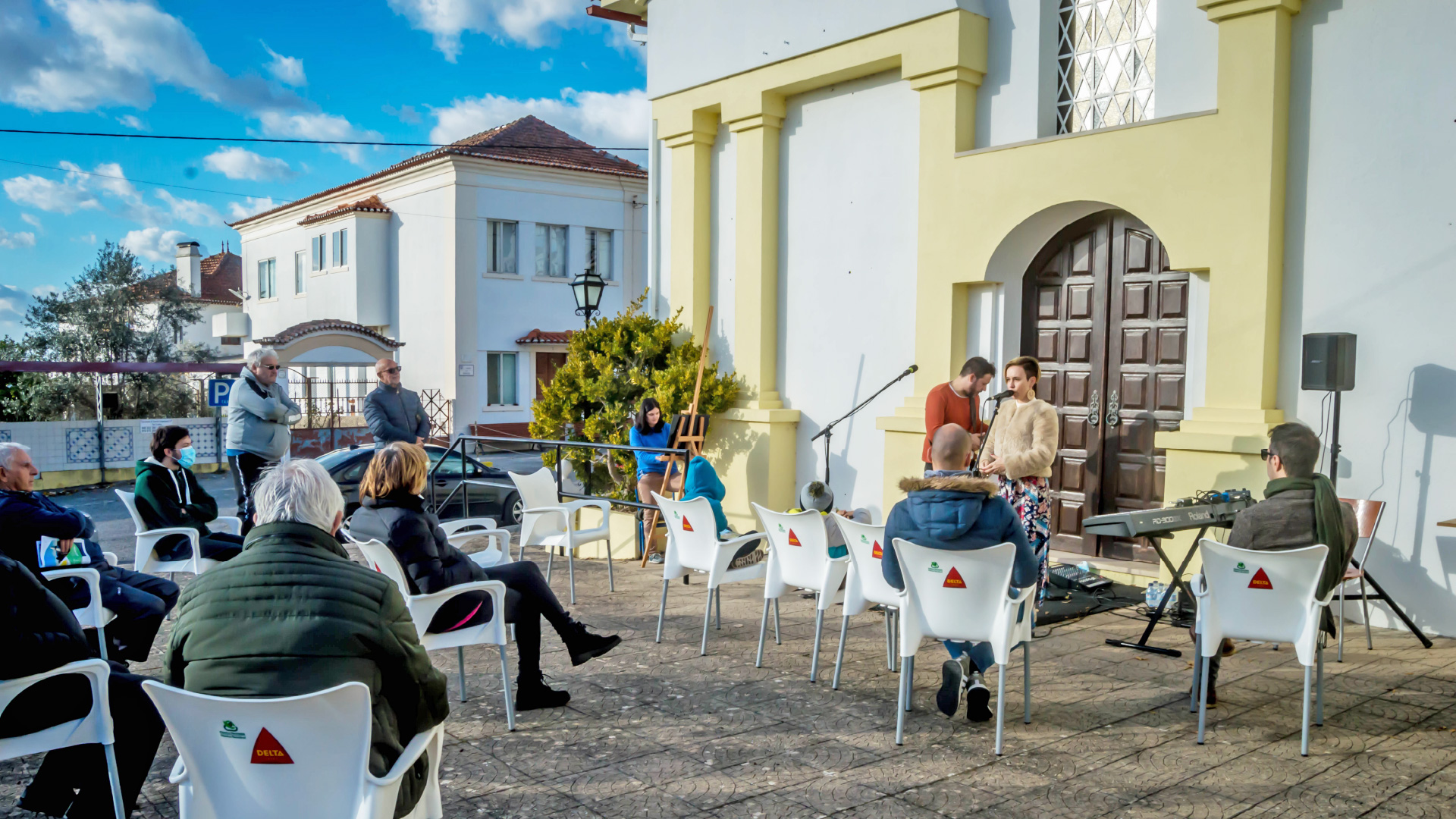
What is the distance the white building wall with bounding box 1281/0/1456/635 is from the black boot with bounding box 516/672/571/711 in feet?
16.2

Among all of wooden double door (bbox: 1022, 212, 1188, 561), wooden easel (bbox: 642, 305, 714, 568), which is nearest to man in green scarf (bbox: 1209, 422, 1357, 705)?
wooden double door (bbox: 1022, 212, 1188, 561)

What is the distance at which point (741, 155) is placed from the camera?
983 cm

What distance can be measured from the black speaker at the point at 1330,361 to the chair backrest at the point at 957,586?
3.16 metres

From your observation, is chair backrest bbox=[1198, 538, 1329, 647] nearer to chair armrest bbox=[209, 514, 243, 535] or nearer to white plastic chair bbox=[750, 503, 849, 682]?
white plastic chair bbox=[750, 503, 849, 682]

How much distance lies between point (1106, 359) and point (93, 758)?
21.7 ft

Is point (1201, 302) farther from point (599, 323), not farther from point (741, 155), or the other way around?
point (599, 323)

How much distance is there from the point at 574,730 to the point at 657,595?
9.54 feet

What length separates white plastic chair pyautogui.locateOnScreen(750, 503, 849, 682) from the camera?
17.2 feet

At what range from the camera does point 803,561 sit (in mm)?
5359

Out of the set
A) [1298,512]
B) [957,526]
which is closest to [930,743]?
[957,526]

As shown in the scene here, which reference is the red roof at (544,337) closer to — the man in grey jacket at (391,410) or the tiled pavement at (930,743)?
the man in grey jacket at (391,410)

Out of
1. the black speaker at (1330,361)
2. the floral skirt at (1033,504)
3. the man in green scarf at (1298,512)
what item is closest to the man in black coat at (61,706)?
the man in green scarf at (1298,512)

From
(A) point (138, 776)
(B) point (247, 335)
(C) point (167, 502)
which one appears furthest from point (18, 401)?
(A) point (138, 776)

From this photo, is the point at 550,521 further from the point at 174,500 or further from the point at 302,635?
the point at 302,635
